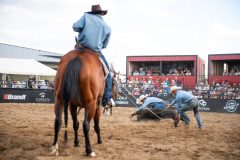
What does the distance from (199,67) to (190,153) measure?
1945 cm

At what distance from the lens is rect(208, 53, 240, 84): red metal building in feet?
67.3

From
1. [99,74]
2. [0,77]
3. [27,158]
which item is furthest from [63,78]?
[0,77]

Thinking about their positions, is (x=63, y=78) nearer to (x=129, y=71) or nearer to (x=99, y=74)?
(x=99, y=74)

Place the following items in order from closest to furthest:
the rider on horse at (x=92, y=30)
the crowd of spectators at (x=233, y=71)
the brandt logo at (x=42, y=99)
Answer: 1. the rider on horse at (x=92, y=30)
2. the brandt logo at (x=42, y=99)
3. the crowd of spectators at (x=233, y=71)

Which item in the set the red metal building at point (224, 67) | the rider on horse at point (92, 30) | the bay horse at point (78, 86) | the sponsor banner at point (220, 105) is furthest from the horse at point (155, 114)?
the red metal building at point (224, 67)

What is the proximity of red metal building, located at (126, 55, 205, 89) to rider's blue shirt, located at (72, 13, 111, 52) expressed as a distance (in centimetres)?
1600

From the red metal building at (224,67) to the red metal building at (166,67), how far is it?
3.27ft

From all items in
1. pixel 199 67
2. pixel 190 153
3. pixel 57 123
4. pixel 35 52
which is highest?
pixel 35 52

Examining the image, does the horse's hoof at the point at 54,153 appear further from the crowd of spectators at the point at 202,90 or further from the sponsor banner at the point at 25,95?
the sponsor banner at the point at 25,95

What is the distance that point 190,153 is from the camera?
5434 mm

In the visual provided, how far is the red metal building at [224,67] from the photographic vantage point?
20.5 metres

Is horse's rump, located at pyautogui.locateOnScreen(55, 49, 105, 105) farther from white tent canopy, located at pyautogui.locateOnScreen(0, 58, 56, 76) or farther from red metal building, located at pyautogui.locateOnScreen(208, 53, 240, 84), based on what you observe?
white tent canopy, located at pyautogui.locateOnScreen(0, 58, 56, 76)

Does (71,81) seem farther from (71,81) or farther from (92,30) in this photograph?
(92,30)

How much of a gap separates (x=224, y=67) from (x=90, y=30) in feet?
65.8
